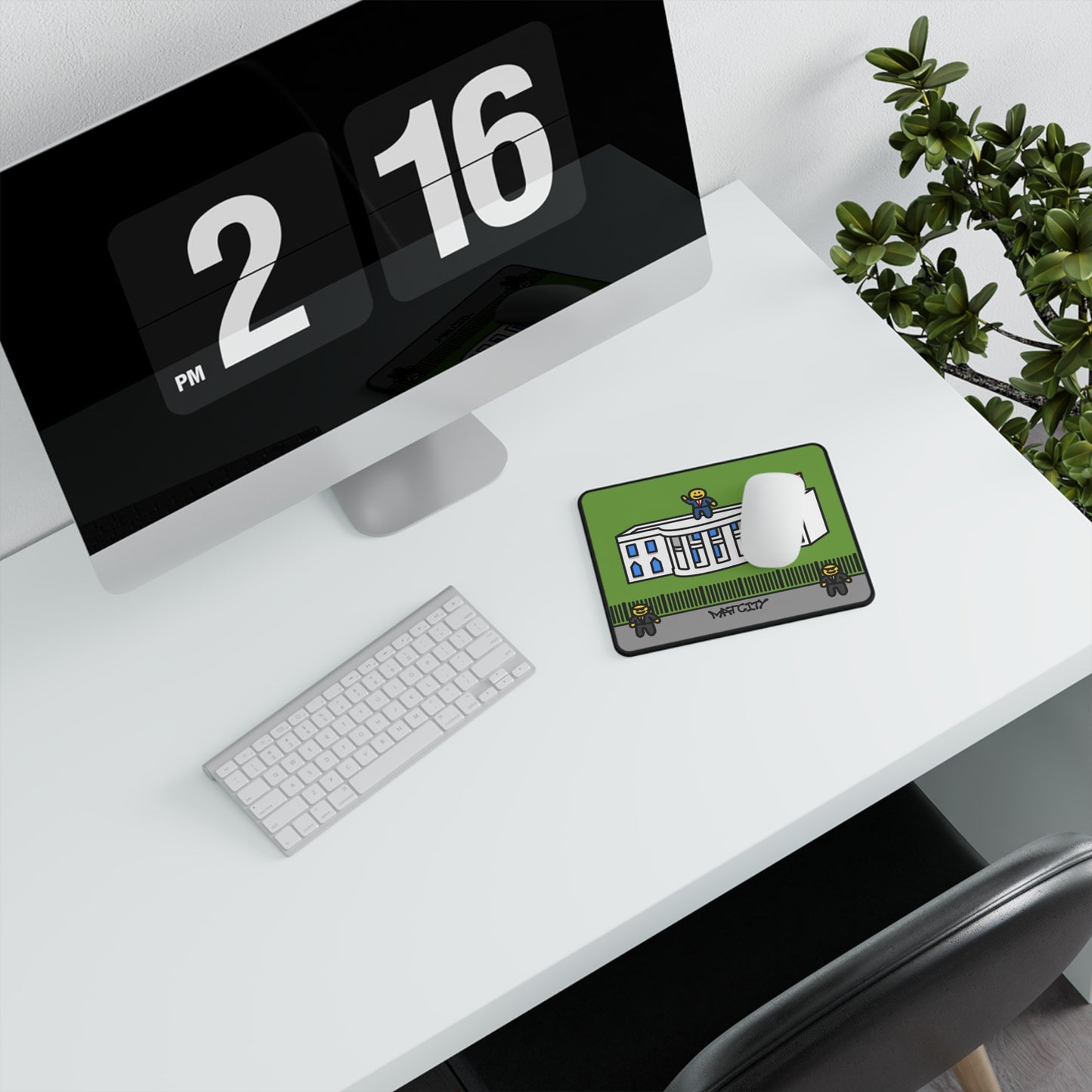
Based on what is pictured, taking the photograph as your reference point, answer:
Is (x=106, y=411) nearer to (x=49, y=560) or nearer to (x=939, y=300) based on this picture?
(x=49, y=560)

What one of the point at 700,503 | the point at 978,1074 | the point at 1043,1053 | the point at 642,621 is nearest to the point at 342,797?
the point at 642,621

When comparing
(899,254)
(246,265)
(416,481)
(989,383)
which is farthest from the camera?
(989,383)

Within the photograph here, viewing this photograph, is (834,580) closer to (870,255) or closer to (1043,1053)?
(870,255)

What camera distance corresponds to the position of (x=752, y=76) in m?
1.37

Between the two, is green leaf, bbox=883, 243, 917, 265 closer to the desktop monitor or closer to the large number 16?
the desktop monitor

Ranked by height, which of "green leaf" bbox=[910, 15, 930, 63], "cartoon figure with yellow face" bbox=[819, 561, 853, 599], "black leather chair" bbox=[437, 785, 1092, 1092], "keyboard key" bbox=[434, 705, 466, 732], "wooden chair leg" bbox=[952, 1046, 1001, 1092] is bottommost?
"wooden chair leg" bbox=[952, 1046, 1001, 1092]

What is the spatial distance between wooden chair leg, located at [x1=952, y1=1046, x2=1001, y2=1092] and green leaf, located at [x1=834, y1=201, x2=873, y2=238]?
2.87 ft

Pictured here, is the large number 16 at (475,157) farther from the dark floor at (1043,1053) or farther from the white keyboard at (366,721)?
the dark floor at (1043,1053)

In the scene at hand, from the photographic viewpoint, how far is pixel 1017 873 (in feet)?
2.58

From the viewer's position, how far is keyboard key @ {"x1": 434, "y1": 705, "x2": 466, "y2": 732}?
1.07 metres

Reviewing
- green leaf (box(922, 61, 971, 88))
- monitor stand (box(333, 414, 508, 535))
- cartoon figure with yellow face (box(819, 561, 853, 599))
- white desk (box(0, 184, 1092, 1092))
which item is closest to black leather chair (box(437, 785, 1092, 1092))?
white desk (box(0, 184, 1092, 1092))

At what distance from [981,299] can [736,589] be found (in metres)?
0.48

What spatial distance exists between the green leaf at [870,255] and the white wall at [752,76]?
0.41 feet

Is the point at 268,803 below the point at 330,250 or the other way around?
below
